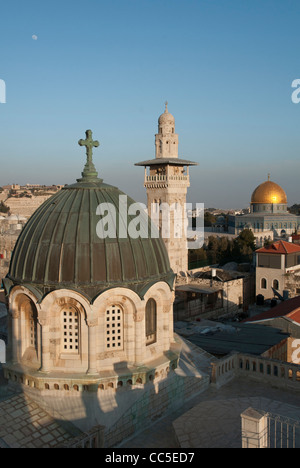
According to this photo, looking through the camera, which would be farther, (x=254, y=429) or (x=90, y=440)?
(x=90, y=440)

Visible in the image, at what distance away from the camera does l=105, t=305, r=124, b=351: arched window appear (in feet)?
36.4

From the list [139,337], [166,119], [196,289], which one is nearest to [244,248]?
[166,119]

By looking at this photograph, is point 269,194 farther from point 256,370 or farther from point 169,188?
point 256,370

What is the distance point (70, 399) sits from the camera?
10.6m

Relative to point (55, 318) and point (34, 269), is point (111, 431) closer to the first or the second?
point (55, 318)

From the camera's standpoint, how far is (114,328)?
36.7ft

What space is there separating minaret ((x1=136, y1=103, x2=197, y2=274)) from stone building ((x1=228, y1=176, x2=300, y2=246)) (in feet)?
110

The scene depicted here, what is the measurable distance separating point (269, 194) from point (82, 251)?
75350mm

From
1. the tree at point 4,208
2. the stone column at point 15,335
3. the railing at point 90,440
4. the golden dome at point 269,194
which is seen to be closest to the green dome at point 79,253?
the stone column at point 15,335

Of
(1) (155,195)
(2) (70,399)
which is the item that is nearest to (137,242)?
(2) (70,399)

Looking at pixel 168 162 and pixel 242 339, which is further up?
pixel 168 162

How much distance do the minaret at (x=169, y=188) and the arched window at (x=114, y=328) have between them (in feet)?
116

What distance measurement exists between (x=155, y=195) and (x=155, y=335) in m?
36.7

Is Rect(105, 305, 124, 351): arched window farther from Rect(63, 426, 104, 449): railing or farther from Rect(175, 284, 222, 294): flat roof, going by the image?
A: Rect(175, 284, 222, 294): flat roof
